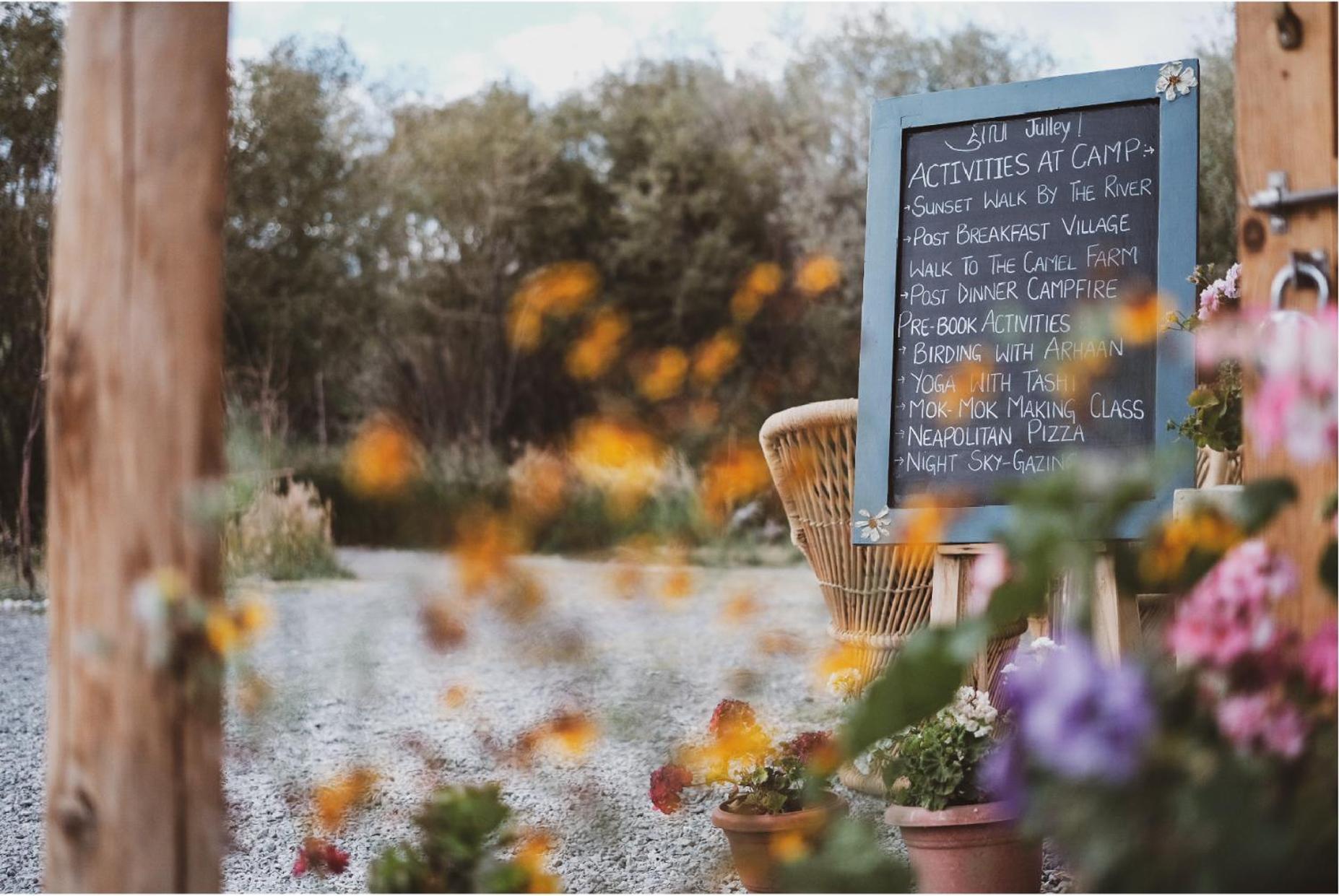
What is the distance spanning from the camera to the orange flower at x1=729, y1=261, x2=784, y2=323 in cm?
1111

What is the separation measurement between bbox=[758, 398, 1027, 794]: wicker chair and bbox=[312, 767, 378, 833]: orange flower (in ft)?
4.51

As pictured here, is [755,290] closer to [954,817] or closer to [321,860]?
[954,817]

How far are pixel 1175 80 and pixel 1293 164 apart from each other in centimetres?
139

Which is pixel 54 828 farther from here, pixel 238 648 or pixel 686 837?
pixel 686 837

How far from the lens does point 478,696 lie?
4.93 m

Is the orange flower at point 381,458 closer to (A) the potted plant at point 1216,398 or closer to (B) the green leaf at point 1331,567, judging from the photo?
(A) the potted plant at point 1216,398

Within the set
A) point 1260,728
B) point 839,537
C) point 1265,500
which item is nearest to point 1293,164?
point 1265,500

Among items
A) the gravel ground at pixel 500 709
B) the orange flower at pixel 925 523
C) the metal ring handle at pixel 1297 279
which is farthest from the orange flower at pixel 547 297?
the metal ring handle at pixel 1297 279

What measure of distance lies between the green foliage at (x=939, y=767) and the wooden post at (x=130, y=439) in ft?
4.42

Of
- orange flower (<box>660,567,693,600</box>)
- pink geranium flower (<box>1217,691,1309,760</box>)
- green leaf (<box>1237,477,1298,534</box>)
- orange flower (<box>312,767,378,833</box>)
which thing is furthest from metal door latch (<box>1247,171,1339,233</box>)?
orange flower (<box>660,567,693,600</box>)

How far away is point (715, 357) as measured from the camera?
10.9m

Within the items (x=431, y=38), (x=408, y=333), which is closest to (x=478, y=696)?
(x=408, y=333)

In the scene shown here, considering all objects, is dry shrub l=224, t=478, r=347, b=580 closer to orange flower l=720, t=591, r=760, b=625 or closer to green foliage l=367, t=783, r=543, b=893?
orange flower l=720, t=591, r=760, b=625

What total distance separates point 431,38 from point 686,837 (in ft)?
30.0
